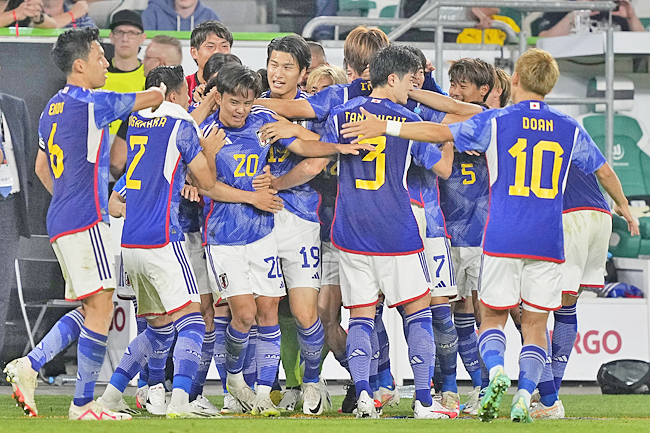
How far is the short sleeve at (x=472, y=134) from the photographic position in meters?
4.98

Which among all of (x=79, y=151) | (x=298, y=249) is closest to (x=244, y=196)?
(x=298, y=249)

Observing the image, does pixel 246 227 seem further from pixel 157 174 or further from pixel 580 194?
pixel 580 194

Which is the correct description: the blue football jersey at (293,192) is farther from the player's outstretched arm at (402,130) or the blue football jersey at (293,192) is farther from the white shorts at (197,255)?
the player's outstretched arm at (402,130)

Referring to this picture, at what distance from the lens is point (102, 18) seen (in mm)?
9523

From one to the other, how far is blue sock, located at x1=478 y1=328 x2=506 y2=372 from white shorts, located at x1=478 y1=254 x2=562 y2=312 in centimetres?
14

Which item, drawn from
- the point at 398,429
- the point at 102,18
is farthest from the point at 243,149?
the point at 102,18

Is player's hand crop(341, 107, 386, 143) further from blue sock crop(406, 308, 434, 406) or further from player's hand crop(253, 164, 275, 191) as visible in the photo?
blue sock crop(406, 308, 434, 406)

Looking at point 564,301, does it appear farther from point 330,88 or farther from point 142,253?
point 142,253

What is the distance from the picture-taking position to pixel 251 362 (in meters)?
6.04

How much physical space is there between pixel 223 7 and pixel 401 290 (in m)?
5.58

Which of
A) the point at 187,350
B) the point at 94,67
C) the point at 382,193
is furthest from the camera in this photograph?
the point at 382,193

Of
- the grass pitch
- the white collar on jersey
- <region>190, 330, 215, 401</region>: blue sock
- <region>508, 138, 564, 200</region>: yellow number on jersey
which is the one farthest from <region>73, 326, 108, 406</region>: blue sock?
<region>508, 138, 564, 200</region>: yellow number on jersey

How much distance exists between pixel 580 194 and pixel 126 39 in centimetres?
489

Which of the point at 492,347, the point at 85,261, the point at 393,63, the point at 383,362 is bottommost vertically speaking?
the point at 383,362
